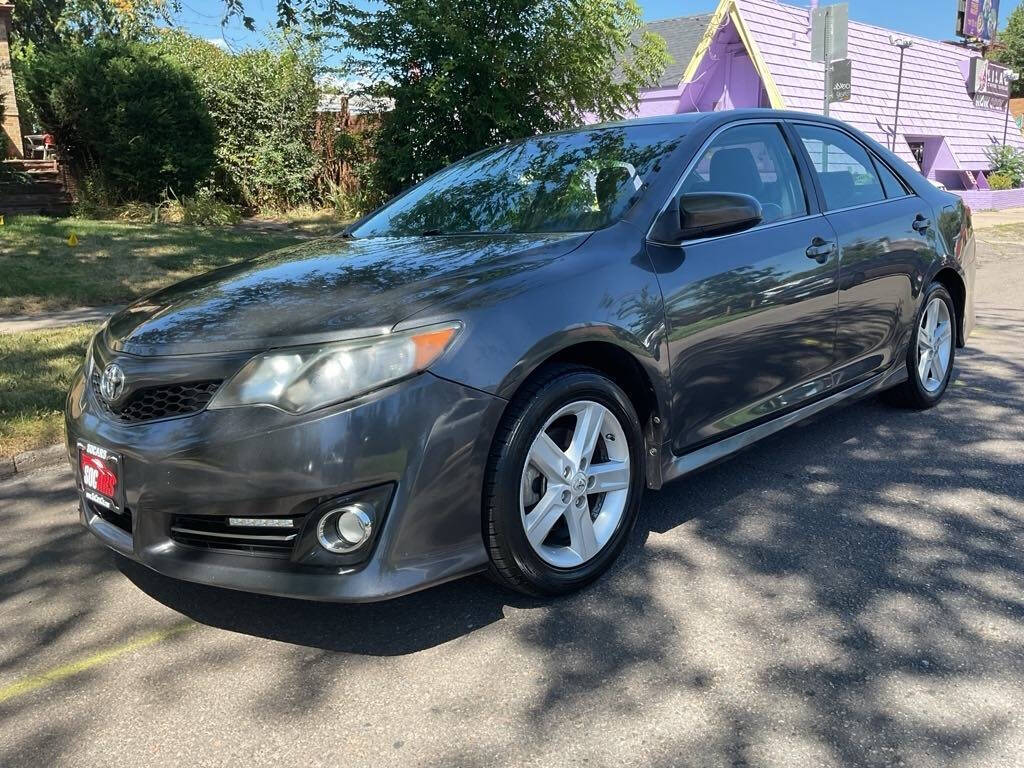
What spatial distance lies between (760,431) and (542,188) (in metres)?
1.36

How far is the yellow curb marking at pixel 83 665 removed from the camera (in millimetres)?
2697

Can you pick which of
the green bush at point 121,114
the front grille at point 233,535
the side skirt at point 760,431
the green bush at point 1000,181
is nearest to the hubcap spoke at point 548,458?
the side skirt at point 760,431

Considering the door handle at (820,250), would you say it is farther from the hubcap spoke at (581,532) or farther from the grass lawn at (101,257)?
the grass lawn at (101,257)

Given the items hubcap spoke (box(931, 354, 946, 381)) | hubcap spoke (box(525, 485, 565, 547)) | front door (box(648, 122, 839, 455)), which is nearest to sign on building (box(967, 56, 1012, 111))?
hubcap spoke (box(931, 354, 946, 381))

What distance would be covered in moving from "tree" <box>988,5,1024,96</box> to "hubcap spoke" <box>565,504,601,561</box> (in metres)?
62.8

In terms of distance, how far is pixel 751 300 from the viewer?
11.9ft

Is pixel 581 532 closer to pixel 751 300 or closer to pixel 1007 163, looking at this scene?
pixel 751 300

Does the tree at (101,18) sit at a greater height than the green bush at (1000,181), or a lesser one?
greater

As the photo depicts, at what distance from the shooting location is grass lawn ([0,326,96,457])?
4.75m

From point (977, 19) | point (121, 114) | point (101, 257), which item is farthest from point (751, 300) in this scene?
point (977, 19)

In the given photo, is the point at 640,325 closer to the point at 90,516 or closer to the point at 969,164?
the point at 90,516

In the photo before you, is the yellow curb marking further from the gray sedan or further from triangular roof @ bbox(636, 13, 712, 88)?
triangular roof @ bbox(636, 13, 712, 88)

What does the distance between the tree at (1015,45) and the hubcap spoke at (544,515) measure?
62914 mm

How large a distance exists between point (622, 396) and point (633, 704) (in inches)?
41.8
